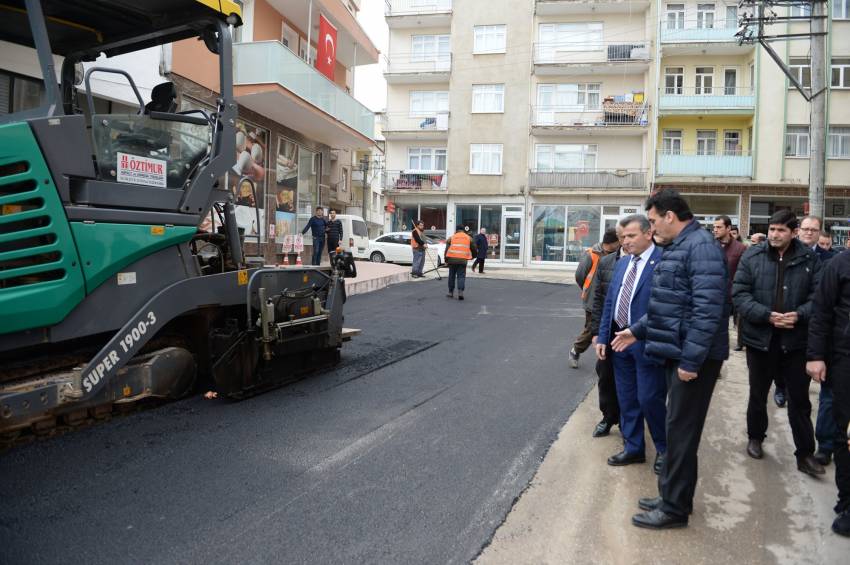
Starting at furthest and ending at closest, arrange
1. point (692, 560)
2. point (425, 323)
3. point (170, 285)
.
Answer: point (425, 323) → point (170, 285) → point (692, 560)

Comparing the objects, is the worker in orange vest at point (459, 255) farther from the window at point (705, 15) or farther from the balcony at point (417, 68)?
the window at point (705, 15)

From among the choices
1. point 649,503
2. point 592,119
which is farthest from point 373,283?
point 592,119

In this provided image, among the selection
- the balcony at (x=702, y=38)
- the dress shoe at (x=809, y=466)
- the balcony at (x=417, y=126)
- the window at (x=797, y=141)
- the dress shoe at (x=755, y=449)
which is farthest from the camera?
the balcony at (x=417, y=126)

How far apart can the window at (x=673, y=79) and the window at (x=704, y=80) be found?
738 mm

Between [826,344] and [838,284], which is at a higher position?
[838,284]

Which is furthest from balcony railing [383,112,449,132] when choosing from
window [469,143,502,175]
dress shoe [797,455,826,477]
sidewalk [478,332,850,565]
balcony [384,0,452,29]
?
dress shoe [797,455,826,477]

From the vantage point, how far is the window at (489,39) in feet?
108

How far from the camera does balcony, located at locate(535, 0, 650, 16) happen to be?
1222 inches

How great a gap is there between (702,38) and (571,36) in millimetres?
6469

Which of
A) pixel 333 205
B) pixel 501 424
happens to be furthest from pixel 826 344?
pixel 333 205

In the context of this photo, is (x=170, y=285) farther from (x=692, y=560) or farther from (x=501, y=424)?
(x=692, y=560)

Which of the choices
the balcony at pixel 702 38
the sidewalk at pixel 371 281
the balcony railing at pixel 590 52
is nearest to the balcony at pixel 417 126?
the balcony railing at pixel 590 52

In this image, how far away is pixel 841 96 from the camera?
27.9 meters

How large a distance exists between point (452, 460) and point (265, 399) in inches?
86.3
